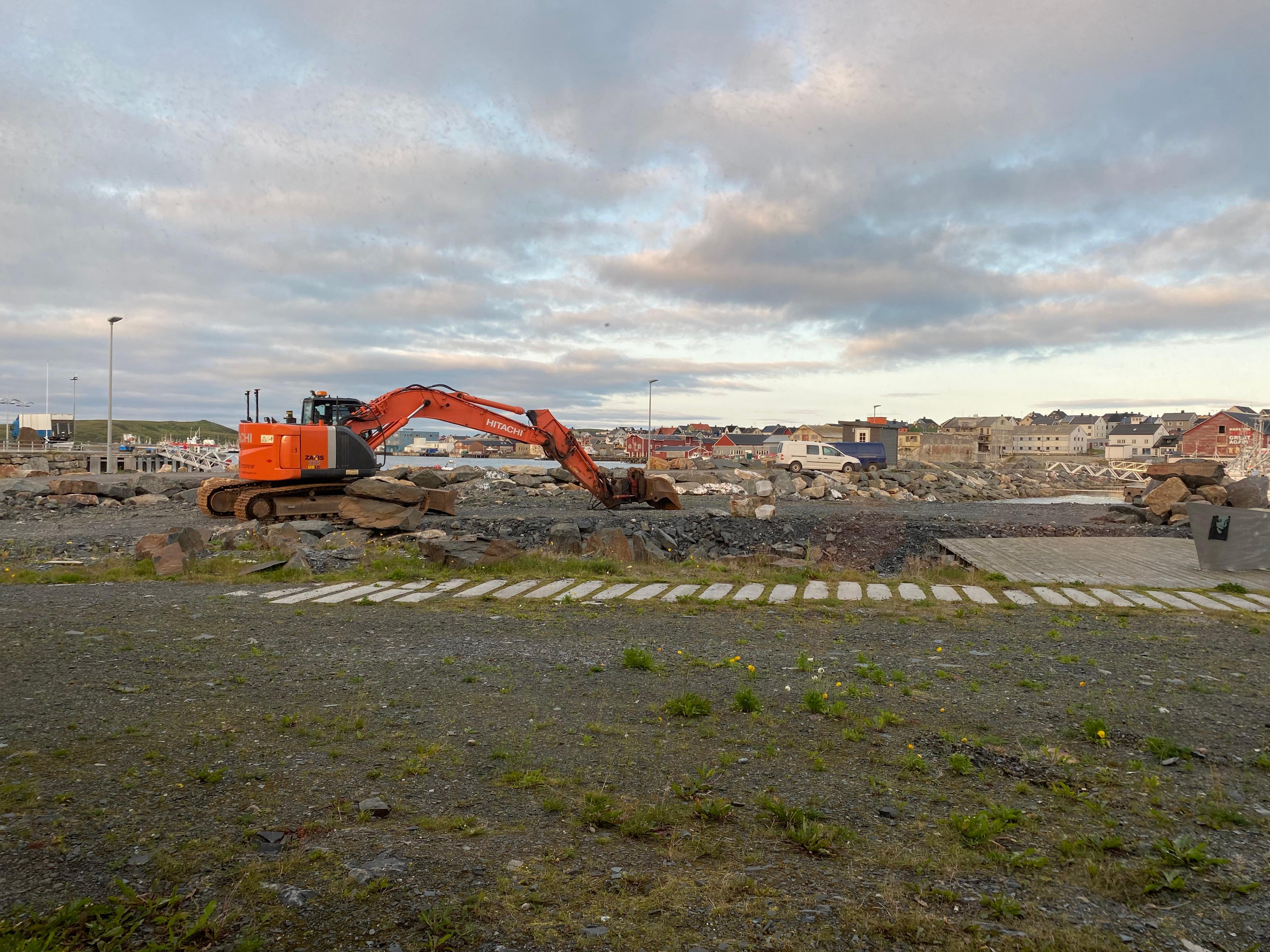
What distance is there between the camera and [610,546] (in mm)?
13617

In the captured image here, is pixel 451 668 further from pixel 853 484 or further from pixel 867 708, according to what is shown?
Result: pixel 853 484

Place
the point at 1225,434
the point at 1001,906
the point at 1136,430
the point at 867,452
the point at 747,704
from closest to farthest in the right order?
1. the point at 1001,906
2. the point at 747,704
3. the point at 867,452
4. the point at 1225,434
5. the point at 1136,430

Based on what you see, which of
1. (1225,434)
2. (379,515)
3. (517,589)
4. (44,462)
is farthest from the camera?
(1225,434)

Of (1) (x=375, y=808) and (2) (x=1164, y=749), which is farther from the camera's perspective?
(2) (x=1164, y=749)

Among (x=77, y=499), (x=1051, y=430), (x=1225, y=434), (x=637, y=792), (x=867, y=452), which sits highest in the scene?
(x=1051, y=430)

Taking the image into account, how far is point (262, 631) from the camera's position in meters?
7.45

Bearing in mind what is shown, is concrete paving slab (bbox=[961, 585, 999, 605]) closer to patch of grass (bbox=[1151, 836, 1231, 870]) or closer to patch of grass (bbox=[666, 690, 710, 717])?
patch of grass (bbox=[666, 690, 710, 717])

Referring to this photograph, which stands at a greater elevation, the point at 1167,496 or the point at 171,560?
the point at 1167,496

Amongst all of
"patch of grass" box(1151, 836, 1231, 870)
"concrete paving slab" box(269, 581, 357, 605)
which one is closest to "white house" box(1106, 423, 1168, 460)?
"concrete paving slab" box(269, 581, 357, 605)

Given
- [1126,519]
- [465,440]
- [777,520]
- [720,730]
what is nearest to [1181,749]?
[720,730]

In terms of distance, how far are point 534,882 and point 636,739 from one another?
5.54 ft

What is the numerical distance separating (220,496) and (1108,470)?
228 ft

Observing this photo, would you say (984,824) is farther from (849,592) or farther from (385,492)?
(385,492)

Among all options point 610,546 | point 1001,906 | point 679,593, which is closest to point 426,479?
point 610,546
